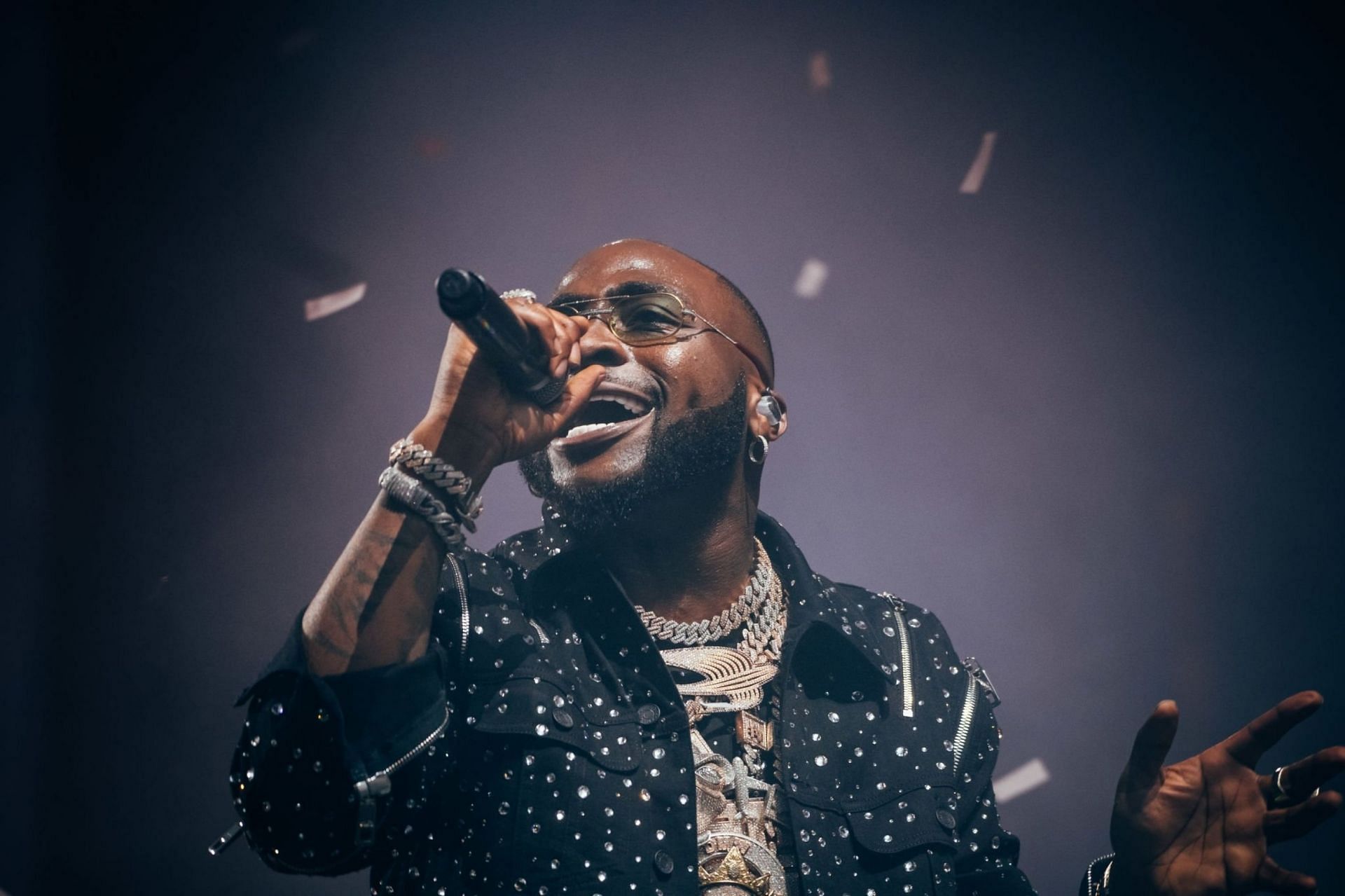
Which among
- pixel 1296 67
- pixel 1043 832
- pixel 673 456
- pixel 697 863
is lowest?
pixel 1043 832

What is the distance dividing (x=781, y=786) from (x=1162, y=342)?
1.96 m

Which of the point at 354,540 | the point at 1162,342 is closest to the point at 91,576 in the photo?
the point at 354,540

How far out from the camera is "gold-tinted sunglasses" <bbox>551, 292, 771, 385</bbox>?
61.7 inches

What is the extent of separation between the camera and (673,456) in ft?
4.98

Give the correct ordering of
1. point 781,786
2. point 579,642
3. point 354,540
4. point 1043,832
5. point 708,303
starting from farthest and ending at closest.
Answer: point 1043,832, point 708,303, point 579,642, point 781,786, point 354,540

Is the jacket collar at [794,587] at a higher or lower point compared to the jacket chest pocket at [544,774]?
higher

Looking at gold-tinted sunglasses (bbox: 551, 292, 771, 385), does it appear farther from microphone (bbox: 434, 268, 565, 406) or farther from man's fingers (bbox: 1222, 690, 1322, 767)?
man's fingers (bbox: 1222, 690, 1322, 767)

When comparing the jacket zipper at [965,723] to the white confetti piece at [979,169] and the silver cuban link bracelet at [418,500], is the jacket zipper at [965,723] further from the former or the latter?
the white confetti piece at [979,169]

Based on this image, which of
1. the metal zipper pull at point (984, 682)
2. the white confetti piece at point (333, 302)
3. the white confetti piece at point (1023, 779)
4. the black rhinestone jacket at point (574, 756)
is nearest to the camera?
the black rhinestone jacket at point (574, 756)

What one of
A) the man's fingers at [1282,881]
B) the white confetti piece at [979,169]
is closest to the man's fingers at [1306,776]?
the man's fingers at [1282,881]

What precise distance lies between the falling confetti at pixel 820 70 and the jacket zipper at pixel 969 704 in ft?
5.55

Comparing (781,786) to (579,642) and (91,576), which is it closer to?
(579,642)

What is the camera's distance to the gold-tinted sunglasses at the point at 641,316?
157cm

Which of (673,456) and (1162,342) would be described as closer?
(673,456)
